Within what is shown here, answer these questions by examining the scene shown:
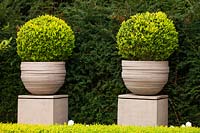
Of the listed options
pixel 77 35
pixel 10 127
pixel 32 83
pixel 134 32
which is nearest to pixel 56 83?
pixel 32 83

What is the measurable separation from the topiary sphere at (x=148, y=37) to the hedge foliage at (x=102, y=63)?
40cm

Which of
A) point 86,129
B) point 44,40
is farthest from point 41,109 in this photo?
point 86,129

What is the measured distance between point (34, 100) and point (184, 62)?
240cm

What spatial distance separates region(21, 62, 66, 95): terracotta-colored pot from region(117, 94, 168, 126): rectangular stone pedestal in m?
1.12

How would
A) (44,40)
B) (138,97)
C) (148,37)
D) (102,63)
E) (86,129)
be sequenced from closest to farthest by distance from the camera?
(86,129) → (148,37) → (138,97) → (44,40) → (102,63)

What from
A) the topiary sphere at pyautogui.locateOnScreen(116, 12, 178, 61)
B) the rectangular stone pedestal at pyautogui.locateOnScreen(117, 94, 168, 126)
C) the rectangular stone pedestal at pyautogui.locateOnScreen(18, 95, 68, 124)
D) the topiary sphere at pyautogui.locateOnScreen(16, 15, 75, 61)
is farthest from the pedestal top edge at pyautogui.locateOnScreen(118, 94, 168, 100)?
the topiary sphere at pyautogui.locateOnScreen(16, 15, 75, 61)

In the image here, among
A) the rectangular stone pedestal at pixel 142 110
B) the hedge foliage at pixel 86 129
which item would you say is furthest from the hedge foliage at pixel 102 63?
the hedge foliage at pixel 86 129

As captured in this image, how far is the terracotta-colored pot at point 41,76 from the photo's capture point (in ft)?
26.9

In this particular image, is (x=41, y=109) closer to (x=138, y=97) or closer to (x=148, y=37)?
(x=138, y=97)

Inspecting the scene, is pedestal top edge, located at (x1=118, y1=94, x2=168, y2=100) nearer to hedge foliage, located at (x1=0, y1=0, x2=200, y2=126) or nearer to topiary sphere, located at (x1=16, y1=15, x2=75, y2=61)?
hedge foliage, located at (x1=0, y1=0, x2=200, y2=126)

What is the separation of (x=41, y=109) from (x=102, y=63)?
123 cm

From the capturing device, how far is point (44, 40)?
8.17 metres

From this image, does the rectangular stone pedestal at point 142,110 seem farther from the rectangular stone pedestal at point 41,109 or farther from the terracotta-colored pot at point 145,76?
the rectangular stone pedestal at point 41,109

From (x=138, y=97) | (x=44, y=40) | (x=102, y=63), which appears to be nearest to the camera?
(x=138, y=97)
